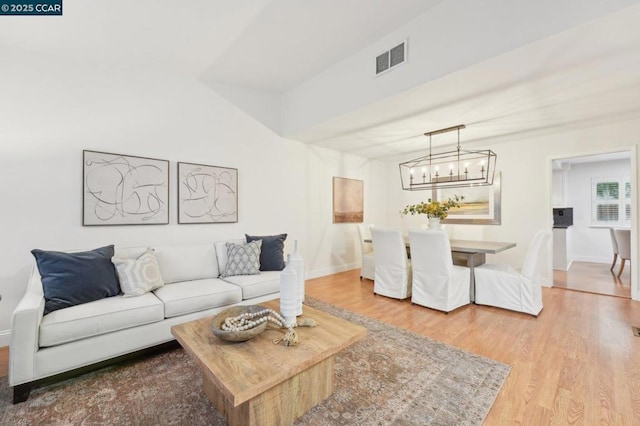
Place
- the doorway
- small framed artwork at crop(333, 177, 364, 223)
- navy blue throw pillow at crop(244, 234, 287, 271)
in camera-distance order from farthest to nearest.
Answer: the doorway < small framed artwork at crop(333, 177, 364, 223) < navy blue throw pillow at crop(244, 234, 287, 271)

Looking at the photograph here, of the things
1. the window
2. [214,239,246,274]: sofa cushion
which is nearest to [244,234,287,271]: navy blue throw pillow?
[214,239,246,274]: sofa cushion

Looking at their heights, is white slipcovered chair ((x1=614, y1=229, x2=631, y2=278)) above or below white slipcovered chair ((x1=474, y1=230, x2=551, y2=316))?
above

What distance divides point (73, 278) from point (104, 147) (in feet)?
4.89

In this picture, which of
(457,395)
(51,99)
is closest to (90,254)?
(51,99)

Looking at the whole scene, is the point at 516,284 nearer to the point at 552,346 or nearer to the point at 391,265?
the point at 552,346

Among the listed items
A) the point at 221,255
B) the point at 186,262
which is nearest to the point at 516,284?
the point at 221,255

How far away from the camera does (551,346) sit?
235cm

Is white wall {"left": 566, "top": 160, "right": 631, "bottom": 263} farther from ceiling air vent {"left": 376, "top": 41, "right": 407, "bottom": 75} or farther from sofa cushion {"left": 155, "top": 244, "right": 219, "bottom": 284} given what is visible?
sofa cushion {"left": 155, "top": 244, "right": 219, "bottom": 284}

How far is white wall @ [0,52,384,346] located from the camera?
8.27ft

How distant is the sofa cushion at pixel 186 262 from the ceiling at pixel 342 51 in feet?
6.99

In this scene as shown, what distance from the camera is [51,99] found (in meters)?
2.69

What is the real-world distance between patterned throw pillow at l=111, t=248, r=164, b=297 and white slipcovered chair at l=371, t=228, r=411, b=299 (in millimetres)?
2666

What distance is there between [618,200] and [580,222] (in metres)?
0.80

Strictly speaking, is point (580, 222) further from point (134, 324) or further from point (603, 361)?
point (134, 324)
